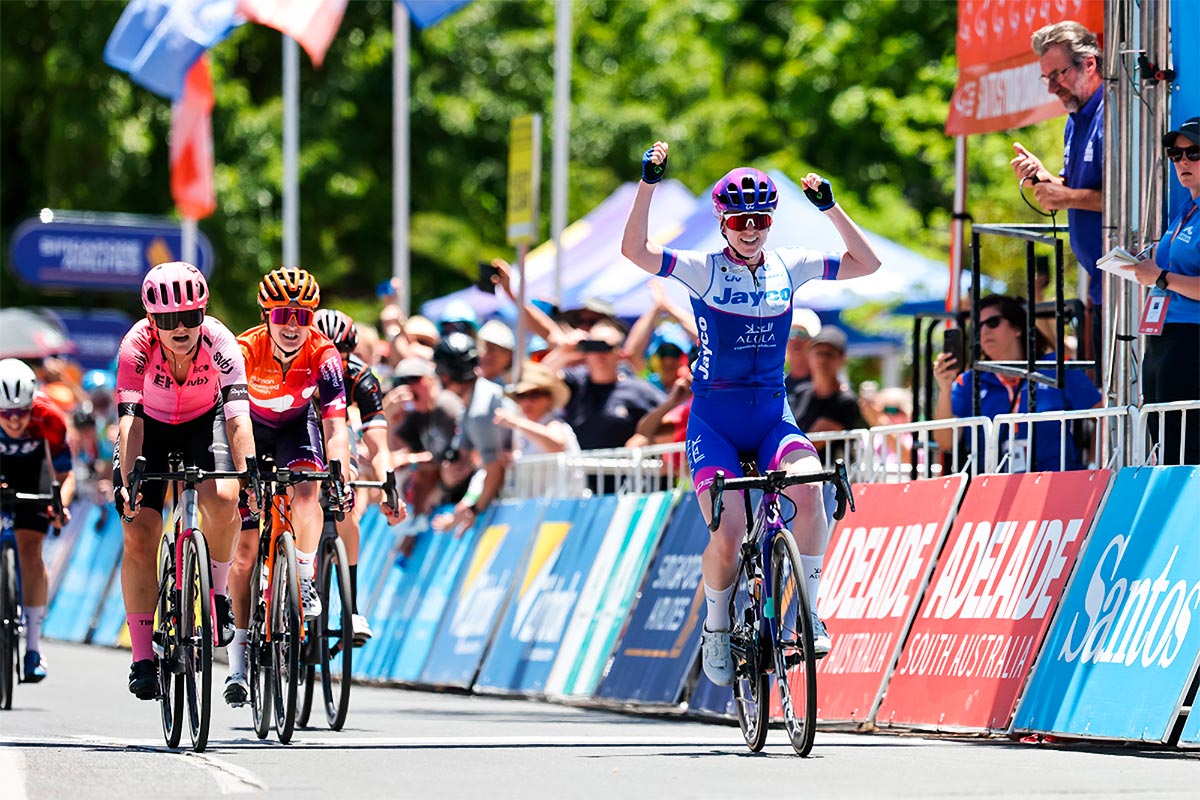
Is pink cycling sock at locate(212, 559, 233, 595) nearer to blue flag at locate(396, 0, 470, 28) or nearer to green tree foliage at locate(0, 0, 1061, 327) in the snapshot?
blue flag at locate(396, 0, 470, 28)

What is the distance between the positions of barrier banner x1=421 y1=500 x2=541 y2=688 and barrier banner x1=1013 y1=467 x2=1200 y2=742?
6.29 m

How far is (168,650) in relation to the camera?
10812 mm

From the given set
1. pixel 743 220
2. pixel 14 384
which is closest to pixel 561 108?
pixel 14 384

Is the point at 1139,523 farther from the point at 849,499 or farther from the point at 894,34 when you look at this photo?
Answer: the point at 894,34

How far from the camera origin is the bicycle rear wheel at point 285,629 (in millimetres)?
11406

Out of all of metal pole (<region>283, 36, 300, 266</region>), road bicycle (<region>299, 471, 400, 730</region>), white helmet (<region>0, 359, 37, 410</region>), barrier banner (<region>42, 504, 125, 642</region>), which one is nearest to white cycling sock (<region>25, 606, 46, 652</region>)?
white helmet (<region>0, 359, 37, 410</region>)

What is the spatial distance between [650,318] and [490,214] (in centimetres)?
3001

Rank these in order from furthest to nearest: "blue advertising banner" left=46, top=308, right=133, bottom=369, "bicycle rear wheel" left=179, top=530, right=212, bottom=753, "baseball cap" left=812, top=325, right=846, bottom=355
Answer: "blue advertising banner" left=46, top=308, right=133, bottom=369 < "baseball cap" left=812, top=325, right=846, bottom=355 < "bicycle rear wheel" left=179, top=530, right=212, bottom=753

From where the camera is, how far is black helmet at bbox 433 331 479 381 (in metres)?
16.2

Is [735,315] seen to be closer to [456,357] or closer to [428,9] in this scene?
[456,357]

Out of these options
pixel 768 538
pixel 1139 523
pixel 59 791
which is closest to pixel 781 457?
pixel 768 538

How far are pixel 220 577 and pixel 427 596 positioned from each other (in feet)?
20.5

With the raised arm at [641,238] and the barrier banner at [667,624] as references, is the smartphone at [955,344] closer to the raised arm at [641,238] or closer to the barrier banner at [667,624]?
the barrier banner at [667,624]

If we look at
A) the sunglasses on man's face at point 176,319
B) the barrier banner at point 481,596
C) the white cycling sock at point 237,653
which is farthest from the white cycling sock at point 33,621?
the sunglasses on man's face at point 176,319
